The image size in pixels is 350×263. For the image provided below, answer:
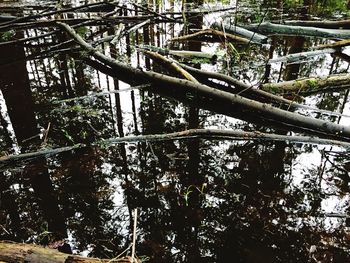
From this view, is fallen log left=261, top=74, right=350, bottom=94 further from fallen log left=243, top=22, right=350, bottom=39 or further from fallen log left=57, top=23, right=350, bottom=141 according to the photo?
fallen log left=243, top=22, right=350, bottom=39

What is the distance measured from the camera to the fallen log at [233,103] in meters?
4.09

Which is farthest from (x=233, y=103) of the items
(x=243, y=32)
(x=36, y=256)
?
(x=243, y=32)

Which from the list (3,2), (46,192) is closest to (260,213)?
(46,192)

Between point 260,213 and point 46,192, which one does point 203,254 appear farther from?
point 46,192

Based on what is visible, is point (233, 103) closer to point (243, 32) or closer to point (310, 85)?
point (310, 85)

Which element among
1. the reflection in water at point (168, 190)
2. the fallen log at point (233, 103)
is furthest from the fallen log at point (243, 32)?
the reflection in water at point (168, 190)

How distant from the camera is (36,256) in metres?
2.19

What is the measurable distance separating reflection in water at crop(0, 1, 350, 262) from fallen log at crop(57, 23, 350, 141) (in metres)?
0.24

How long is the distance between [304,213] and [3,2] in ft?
46.2

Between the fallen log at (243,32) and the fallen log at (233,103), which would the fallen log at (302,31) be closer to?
the fallen log at (243,32)

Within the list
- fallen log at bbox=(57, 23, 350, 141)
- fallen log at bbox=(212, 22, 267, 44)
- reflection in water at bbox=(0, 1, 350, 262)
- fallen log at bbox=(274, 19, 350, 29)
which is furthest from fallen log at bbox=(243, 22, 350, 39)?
fallen log at bbox=(57, 23, 350, 141)

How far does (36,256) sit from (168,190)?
1.52 meters

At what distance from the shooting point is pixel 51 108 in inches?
202

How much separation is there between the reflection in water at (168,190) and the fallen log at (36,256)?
55 centimetres
